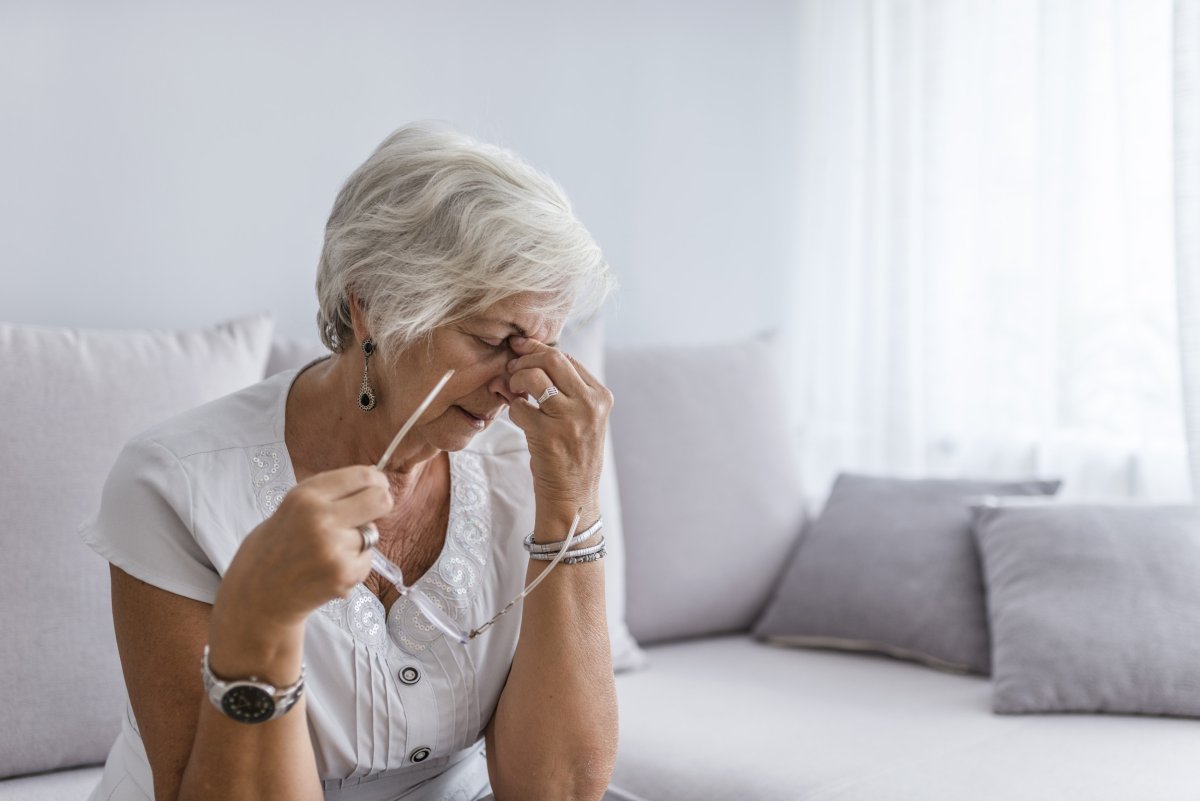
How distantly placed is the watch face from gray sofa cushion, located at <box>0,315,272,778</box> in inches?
25.4

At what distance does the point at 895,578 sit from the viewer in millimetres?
2062

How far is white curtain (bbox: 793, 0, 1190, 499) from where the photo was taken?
2.19m

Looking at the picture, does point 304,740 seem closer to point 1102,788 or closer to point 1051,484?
point 1102,788

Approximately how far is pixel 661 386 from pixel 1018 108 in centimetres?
101

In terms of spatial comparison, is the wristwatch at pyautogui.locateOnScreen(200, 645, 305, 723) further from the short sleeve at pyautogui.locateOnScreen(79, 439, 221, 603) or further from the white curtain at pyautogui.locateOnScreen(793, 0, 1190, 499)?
the white curtain at pyautogui.locateOnScreen(793, 0, 1190, 499)

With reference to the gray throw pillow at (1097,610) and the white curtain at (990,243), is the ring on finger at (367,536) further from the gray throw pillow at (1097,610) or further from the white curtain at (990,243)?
the white curtain at (990,243)

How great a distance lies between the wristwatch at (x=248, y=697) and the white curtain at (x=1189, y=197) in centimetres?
173

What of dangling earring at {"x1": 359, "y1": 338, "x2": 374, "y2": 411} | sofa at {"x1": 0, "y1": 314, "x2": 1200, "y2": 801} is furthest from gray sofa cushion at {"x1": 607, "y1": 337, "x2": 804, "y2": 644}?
dangling earring at {"x1": 359, "y1": 338, "x2": 374, "y2": 411}

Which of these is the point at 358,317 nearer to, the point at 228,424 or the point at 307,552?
the point at 228,424

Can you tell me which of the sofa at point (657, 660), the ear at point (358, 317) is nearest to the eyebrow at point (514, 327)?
the ear at point (358, 317)

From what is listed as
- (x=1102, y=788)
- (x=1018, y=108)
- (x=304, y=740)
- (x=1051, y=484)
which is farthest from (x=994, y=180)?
(x=304, y=740)

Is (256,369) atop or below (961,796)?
atop

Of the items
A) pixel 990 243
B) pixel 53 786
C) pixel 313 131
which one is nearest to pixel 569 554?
pixel 53 786

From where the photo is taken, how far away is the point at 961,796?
141cm
